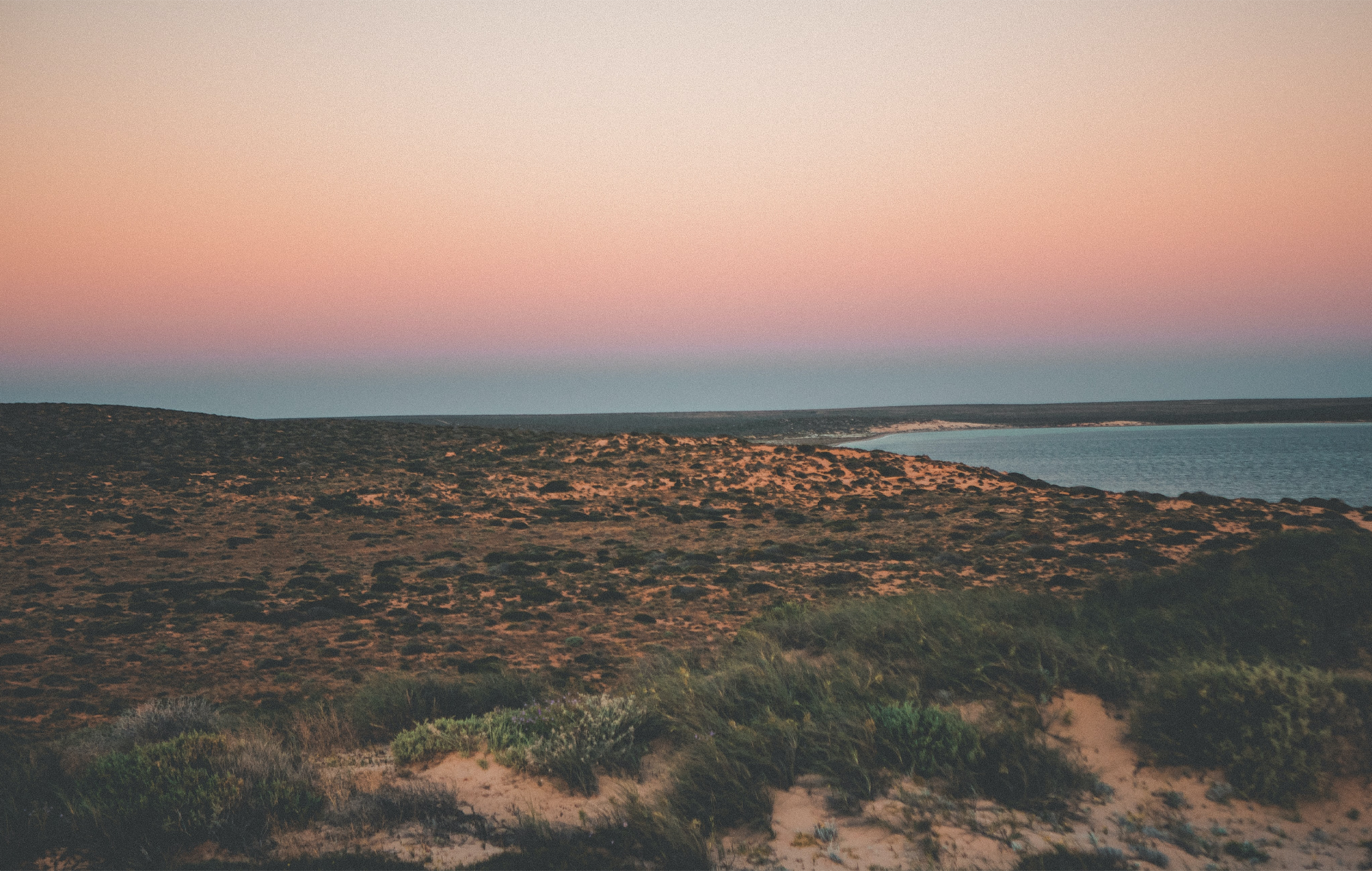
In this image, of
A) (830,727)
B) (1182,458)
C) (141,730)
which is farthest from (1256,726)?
(1182,458)

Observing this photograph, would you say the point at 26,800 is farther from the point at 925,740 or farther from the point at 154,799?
the point at 925,740

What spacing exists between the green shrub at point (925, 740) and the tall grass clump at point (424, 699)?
13.3 ft

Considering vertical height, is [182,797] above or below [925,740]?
below

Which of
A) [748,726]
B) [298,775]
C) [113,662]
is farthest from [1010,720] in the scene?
[113,662]

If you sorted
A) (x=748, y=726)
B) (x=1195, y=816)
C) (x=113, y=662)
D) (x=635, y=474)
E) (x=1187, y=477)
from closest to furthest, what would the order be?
(x=1195, y=816), (x=748, y=726), (x=113, y=662), (x=635, y=474), (x=1187, y=477)

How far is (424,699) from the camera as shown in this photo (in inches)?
314

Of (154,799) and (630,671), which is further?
(630,671)

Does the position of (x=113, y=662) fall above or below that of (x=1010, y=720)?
below

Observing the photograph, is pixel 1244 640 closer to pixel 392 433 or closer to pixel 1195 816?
pixel 1195 816

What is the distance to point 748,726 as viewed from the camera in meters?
6.05

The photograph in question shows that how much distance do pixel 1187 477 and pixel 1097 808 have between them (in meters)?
50.6

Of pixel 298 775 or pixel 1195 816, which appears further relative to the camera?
pixel 298 775

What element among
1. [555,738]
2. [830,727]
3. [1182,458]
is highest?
[830,727]

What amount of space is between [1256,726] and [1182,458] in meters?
71.3
